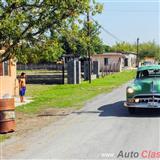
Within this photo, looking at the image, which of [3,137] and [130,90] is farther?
[130,90]

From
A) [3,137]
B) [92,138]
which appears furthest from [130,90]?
[3,137]

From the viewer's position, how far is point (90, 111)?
55.2ft

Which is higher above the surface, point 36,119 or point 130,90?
point 130,90

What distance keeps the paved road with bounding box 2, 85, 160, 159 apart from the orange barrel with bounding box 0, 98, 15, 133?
0.90 meters

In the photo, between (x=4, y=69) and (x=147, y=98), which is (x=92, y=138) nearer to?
(x=147, y=98)

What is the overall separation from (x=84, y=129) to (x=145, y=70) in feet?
15.4

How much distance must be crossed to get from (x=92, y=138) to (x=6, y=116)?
112 inches

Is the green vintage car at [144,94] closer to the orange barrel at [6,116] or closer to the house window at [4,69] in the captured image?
the orange barrel at [6,116]

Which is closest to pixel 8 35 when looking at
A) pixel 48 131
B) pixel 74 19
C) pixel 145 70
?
pixel 74 19

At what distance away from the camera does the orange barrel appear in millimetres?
12547

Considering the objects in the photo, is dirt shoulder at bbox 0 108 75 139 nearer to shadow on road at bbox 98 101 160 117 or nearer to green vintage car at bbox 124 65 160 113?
shadow on road at bbox 98 101 160 117

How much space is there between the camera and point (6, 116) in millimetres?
12625

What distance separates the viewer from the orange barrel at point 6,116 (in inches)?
494

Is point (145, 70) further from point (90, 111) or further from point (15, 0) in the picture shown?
point (15, 0)
